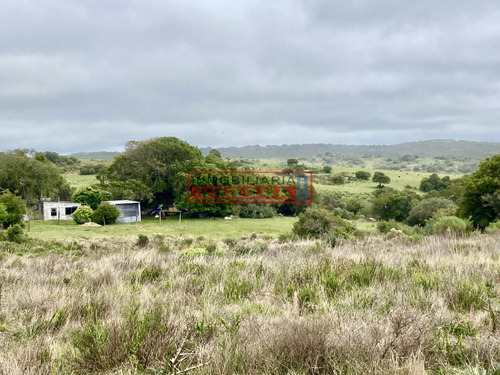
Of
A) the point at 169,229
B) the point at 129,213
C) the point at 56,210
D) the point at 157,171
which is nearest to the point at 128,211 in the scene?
the point at 129,213

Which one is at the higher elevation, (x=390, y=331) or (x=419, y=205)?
(x=390, y=331)

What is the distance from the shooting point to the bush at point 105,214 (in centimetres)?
4397

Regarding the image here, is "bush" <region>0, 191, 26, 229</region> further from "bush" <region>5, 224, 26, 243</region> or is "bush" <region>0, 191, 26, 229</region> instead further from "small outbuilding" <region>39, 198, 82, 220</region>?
"small outbuilding" <region>39, 198, 82, 220</region>

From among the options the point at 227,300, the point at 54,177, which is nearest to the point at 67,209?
the point at 54,177

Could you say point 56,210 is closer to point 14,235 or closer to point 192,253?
point 14,235

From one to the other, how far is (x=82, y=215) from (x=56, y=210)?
738 cm

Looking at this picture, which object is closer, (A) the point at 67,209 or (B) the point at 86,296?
(B) the point at 86,296

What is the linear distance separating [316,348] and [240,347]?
0.62 m

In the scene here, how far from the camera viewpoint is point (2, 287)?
18.0ft

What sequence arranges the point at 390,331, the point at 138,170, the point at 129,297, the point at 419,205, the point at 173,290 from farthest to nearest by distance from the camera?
the point at 138,170 < the point at 419,205 < the point at 173,290 < the point at 129,297 < the point at 390,331

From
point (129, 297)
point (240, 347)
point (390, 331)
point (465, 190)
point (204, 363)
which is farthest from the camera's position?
point (465, 190)

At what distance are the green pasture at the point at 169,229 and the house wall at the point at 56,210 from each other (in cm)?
311

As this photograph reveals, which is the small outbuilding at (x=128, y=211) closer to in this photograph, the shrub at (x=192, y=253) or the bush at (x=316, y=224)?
the bush at (x=316, y=224)

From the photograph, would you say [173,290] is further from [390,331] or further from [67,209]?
[67,209]
